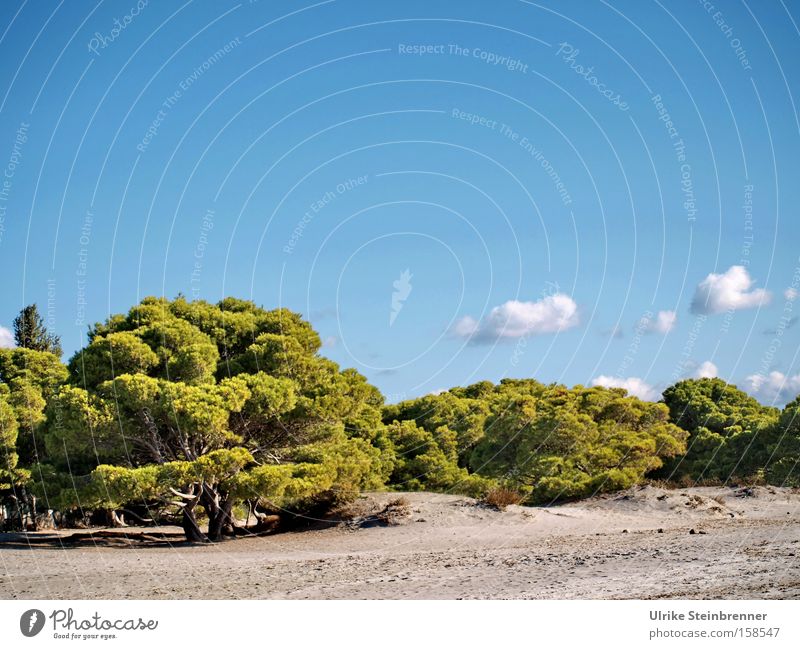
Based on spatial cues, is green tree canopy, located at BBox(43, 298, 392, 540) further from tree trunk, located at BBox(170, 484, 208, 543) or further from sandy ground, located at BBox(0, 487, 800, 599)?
sandy ground, located at BBox(0, 487, 800, 599)

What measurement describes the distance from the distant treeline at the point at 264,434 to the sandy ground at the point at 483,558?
169 centimetres

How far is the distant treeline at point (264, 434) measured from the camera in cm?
2091

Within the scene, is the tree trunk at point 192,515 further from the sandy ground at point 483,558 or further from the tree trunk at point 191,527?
the sandy ground at point 483,558

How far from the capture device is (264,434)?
24.5 m

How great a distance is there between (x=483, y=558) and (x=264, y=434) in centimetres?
1065

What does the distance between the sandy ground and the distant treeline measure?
169cm

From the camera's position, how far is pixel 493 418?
34406 millimetres

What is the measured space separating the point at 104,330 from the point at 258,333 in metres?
4.68

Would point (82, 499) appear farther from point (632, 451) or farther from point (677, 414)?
point (677, 414)

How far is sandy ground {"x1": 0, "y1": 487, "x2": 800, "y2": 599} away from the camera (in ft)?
38.6

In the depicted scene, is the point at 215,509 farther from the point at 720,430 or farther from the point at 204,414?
the point at 720,430

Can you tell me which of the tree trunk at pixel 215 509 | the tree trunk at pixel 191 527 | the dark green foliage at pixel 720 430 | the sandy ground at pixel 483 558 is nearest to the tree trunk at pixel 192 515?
the tree trunk at pixel 191 527
